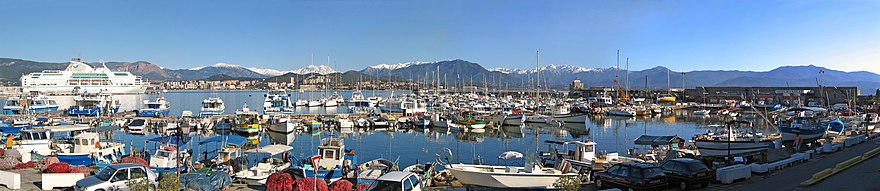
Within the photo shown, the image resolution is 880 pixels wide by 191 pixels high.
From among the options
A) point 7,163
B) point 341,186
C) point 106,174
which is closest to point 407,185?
point 341,186

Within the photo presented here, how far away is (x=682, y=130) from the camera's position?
50.8 m

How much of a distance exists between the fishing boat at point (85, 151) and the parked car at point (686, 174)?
20.1m

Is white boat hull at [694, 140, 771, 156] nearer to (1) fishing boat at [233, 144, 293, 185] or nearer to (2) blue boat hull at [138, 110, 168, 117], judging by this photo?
(1) fishing boat at [233, 144, 293, 185]

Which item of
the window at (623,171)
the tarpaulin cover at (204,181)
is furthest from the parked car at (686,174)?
the tarpaulin cover at (204,181)

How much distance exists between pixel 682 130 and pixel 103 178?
1911 inches

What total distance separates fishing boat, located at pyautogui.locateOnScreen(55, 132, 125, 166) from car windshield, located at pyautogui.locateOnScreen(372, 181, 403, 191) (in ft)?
48.4

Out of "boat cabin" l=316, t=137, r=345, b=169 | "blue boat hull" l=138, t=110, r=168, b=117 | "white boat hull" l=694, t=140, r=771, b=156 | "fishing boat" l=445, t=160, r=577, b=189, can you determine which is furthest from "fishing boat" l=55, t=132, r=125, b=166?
"blue boat hull" l=138, t=110, r=168, b=117

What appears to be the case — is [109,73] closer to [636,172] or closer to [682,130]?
[682,130]

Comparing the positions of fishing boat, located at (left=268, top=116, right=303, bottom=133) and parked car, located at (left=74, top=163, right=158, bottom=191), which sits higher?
parked car, located at (left=74, top=163, right=158, bottom=191)

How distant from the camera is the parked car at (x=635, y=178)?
12.8m

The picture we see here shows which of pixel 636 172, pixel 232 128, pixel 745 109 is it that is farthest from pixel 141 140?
pixel 745 109

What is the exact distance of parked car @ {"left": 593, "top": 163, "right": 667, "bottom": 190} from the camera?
12.8 m

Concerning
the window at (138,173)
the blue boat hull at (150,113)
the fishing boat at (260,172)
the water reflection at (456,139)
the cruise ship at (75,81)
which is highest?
the cruise ship at (75,81)

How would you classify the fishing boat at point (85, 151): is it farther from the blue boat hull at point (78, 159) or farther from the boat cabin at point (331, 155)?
the boat cabin at point (331, 155)
